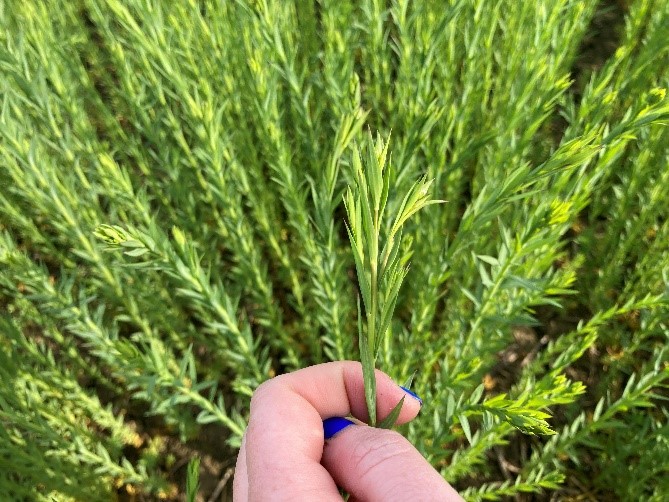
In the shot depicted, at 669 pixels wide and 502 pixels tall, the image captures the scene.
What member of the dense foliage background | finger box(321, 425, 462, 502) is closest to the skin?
finger box(321, 425, 462, 502)

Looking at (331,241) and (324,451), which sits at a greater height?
(331,241)

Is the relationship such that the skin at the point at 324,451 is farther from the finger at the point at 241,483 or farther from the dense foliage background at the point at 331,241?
the dense foliage background at the point at 331,241

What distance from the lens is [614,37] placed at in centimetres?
307

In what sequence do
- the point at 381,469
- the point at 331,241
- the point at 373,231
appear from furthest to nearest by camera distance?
the point at 331,241
the point at 381,469
the point at 373,231

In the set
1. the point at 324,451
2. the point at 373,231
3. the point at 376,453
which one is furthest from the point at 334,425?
the point at 373,231

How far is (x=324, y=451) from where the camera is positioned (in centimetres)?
89

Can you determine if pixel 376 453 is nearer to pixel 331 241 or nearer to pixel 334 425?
pixel 334 425

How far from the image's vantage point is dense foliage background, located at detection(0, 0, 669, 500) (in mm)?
1143

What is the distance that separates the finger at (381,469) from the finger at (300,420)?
4 centimetres

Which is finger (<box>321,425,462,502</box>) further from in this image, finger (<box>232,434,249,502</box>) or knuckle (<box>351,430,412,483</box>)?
finger (<box>232,434,249,502</box>)

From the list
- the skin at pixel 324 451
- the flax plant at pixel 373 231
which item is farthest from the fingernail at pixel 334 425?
the flax plant at pixel 373 231

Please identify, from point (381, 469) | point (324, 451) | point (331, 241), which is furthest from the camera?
point (331, 241)

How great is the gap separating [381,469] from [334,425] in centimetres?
18

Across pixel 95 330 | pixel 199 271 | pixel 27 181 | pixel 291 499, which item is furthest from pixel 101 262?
pixel 291 499
